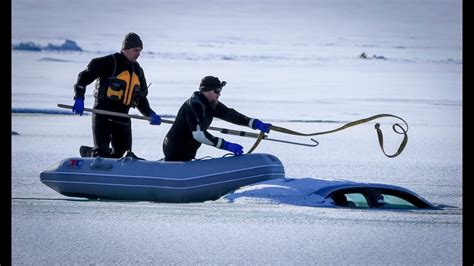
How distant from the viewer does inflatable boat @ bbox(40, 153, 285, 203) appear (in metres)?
9.12

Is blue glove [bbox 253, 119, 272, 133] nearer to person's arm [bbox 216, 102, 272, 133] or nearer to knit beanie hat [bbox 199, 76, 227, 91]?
person's arm [bbox 216, 102, 272, 133]

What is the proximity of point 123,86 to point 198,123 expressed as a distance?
109cm

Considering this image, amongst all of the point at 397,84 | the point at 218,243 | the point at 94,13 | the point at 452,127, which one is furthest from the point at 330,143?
the point at 94,13

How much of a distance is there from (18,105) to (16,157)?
7120 millimetres

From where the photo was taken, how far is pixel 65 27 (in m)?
52.1

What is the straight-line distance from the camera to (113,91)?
998 cm

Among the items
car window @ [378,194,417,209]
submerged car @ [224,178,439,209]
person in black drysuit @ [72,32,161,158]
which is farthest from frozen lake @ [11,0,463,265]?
person in black drysuit @ [72,32,161,158]

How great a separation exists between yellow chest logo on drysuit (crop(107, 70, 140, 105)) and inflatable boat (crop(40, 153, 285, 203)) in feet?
2.46

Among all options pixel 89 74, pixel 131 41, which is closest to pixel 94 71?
pixel 89 74

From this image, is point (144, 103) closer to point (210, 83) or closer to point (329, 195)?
point (210, 83)

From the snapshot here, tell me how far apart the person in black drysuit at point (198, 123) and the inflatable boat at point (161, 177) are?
0.65 ft

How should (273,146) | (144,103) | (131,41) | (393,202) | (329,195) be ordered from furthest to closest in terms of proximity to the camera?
(273,146), (144,103), (131,41), (393,202), (329,195)

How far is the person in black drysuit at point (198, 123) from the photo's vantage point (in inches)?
362

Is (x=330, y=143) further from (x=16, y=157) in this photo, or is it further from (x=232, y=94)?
(x=232, y=94)
